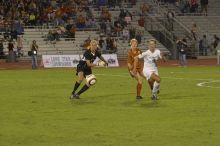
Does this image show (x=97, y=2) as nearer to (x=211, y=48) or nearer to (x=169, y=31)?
(x=169, y=31)

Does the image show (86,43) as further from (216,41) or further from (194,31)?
(216,41)

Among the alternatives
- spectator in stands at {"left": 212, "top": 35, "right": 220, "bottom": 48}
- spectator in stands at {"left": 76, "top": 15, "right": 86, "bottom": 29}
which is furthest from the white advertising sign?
spectator in stands at {"left": 212, "top": 35, "right": 220, "bottom": 48}

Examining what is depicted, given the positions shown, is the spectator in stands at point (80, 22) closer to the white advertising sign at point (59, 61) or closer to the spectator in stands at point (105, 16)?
the spectator in stands at point (105, 16)

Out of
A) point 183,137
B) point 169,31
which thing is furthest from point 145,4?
point 183,137

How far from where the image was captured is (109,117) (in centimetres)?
1523

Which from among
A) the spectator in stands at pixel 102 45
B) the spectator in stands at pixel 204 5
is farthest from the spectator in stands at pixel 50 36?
the spectator in stands at pixel 204 5

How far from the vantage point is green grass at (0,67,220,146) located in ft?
38.9

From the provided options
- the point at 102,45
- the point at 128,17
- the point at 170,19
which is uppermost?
the point at 128,17

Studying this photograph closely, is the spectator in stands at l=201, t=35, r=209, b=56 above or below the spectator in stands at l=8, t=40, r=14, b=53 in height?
below

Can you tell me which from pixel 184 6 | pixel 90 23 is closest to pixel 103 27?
pixel 90 23

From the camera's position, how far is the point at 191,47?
164 feet

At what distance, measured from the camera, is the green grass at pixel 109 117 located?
38.9 ft

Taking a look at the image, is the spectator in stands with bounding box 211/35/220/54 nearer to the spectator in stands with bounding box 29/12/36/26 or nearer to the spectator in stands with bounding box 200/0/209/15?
the spectator in stands with bounding box 200/0/209/15

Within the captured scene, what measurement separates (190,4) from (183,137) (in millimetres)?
44967
